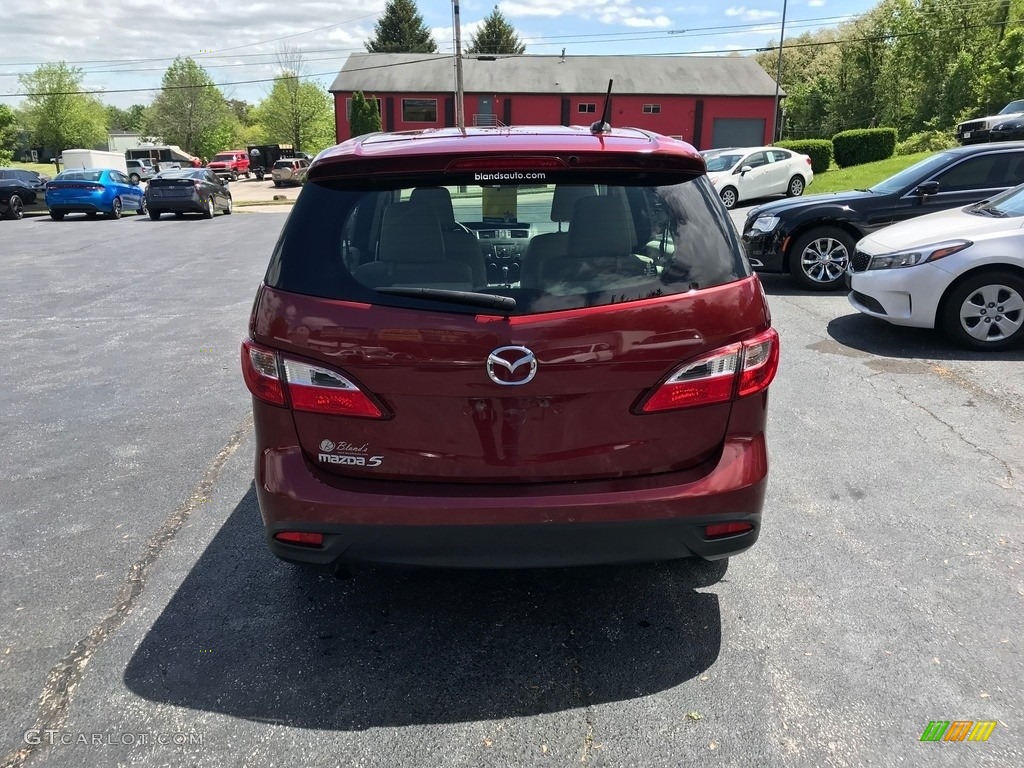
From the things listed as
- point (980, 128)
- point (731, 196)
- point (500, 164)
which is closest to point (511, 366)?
point (500, 164)

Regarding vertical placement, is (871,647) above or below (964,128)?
below

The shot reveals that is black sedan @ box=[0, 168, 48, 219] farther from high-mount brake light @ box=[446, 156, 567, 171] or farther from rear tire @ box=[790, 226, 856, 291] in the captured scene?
high-mount brake light @ box=[446, 156, 567, 171]

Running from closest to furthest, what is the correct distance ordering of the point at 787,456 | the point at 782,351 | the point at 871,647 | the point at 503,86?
the point at 871,647, the point at 787,456, the point at 782,351, the point at 503,86

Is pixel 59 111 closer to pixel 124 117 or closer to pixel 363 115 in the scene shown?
pixel 363 115

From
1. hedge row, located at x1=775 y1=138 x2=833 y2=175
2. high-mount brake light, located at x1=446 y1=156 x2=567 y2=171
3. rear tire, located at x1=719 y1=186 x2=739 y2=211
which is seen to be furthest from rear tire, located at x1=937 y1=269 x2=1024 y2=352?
hedge row, located at x1=775 y1=138 x2=833 y2=175

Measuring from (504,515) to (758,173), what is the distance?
22.4m

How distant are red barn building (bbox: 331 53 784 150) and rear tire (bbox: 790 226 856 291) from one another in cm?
4405

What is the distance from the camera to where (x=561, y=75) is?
5291cm

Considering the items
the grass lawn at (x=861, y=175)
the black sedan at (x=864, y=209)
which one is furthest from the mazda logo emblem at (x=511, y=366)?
the grass lawn at (x=861, y=175)

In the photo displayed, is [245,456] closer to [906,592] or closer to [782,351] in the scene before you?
[906,592]

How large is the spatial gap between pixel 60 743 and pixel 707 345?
2.35 m

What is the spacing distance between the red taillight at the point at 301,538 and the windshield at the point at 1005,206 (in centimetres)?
670

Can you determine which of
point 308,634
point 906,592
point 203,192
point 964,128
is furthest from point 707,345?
point 203,192

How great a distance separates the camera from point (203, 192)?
24.6 meters
